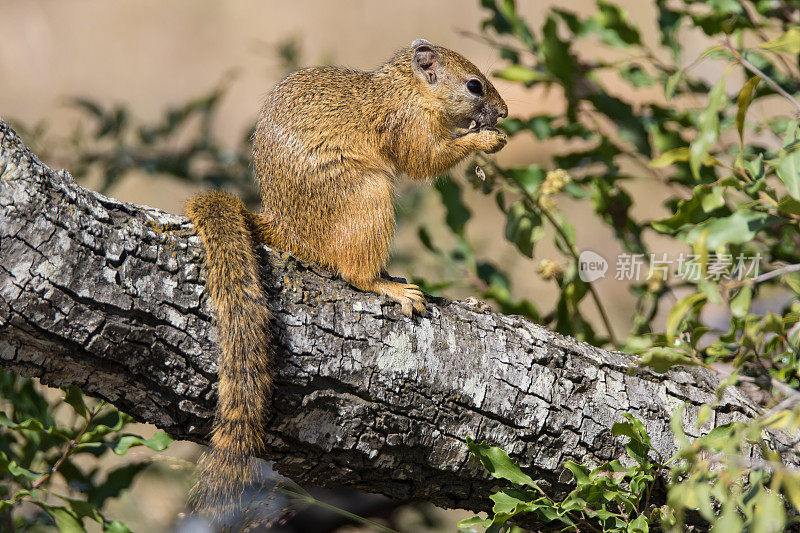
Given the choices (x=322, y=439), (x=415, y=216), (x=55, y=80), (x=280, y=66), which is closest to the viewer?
(x=322, y=439)

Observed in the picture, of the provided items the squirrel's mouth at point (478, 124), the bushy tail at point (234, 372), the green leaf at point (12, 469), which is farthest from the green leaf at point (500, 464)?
the squirrel's mouth at point (478, 124)

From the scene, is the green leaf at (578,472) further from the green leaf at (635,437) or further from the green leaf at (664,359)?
the green leaf at (664,359)

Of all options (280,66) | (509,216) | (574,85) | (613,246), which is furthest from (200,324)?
(613,246)

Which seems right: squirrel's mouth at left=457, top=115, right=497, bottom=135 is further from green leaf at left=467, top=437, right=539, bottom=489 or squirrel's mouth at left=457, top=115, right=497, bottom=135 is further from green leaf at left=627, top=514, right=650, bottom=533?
green leaf at left=627, top=514, right=650, bottom=533

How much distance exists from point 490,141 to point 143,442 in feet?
5.32

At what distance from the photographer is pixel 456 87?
10.1 ft

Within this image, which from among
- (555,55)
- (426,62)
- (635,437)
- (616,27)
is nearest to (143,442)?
(635,437)

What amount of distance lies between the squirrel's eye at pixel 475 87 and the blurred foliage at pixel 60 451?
5.81 feet

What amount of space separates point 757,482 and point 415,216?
4.38 m

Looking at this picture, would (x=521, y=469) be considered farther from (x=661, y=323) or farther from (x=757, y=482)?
(x=661, y=323)

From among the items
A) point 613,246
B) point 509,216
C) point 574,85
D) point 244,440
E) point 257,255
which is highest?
point 613,246

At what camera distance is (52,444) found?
2.53 metres

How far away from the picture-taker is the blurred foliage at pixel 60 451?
84.9 inches

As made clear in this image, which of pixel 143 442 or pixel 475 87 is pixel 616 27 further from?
pixel 143 442
